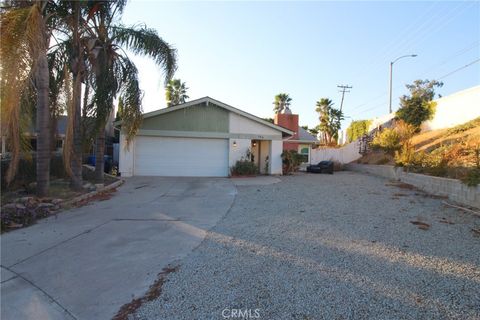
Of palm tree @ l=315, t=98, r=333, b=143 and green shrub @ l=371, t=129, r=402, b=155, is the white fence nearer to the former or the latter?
green shrub @ l=371, t=129, r=402, b=155

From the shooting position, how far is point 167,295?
369 cm

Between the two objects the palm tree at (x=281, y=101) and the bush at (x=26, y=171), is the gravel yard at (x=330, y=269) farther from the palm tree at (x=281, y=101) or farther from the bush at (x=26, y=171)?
the palm tree at (x=281, y=101)

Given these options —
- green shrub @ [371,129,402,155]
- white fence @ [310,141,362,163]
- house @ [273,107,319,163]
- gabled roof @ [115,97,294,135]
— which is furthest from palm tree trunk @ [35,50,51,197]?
white fence @ [310,141,362,163]

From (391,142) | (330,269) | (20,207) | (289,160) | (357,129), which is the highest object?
(357,129)

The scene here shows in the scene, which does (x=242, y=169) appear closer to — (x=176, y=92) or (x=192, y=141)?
(x=192, y=141)

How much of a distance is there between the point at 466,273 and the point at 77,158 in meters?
11.2

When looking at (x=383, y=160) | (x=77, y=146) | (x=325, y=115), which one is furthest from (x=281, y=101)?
(x=77, y=146)

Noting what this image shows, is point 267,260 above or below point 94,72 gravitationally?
below

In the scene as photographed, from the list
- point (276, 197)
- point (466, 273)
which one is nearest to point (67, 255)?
point (466, 273)

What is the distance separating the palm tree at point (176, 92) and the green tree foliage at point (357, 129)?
68.9 ft

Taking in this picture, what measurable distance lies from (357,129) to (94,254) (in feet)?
118

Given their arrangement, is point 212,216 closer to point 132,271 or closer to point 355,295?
point 132,271

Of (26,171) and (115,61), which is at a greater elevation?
(115,61)

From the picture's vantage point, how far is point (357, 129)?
36.9 m
